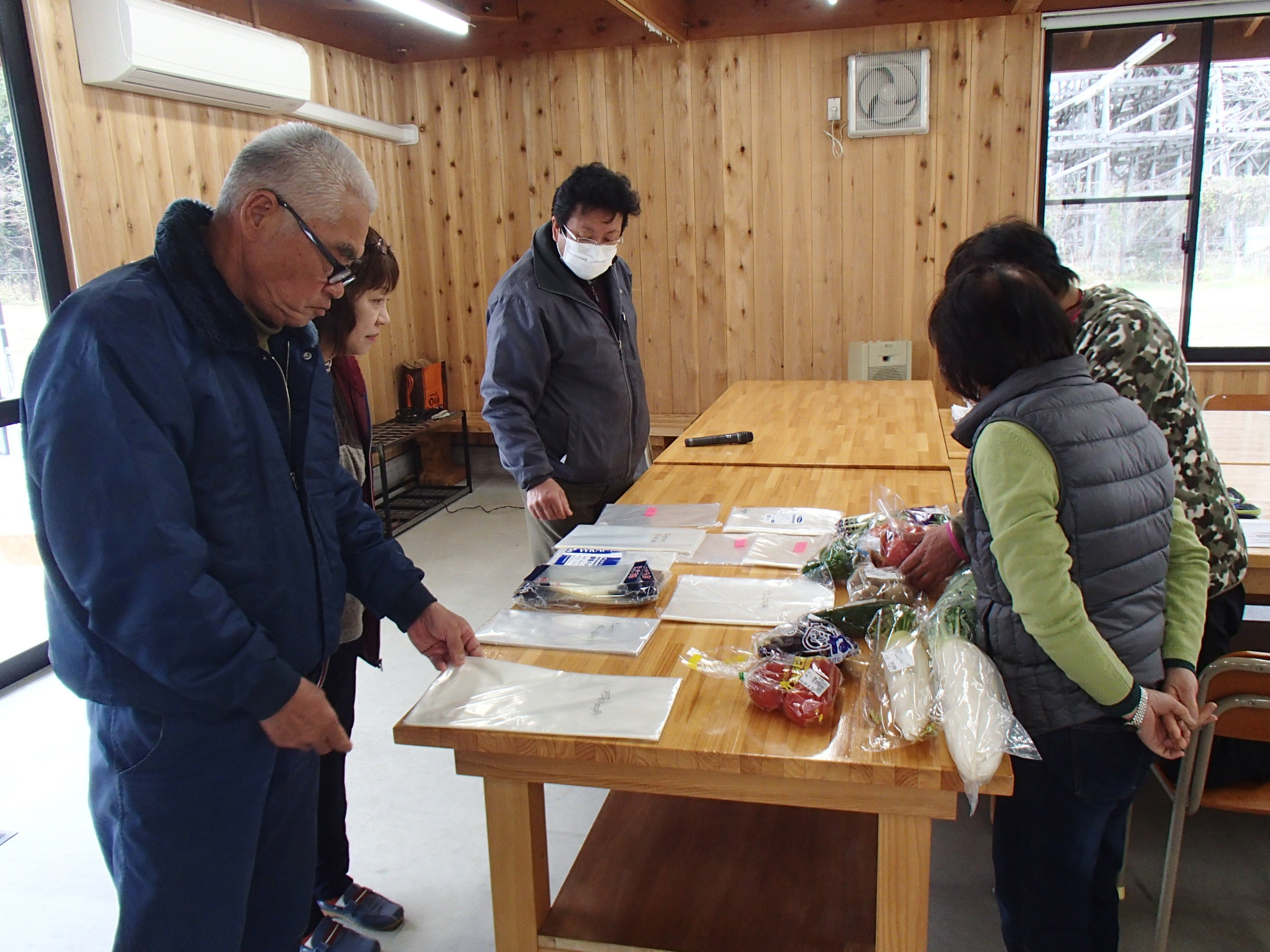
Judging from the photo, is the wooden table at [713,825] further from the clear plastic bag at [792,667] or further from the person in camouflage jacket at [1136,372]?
the person in camouflage jacket at [1136,372]

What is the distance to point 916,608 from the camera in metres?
1.62

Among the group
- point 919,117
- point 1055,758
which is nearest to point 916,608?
point 1055,758

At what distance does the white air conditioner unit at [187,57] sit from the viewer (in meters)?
3.49

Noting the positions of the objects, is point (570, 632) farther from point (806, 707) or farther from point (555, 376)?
point (555, 376)

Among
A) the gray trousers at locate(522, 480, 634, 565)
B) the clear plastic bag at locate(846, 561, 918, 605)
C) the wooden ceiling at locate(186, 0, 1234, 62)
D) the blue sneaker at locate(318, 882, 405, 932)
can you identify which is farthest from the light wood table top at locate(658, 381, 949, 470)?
the wooden ceiling at locate(186, 0, 1234, 62)

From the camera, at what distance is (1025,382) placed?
1.33 m

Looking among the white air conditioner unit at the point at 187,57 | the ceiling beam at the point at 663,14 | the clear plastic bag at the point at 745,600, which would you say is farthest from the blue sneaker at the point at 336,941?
the ceiling beam at the point at 663,14

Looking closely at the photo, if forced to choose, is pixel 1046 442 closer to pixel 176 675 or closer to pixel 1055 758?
pixel 1055 758

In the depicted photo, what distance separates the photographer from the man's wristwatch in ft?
4.44

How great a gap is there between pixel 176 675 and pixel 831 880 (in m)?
1.18

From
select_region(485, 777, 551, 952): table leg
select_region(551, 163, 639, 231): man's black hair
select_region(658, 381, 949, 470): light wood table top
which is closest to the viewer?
select_region(485, 777, 551, 952): table leg

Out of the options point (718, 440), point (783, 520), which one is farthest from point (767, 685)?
point (718, 440)

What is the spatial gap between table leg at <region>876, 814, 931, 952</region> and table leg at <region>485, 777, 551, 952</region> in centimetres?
52

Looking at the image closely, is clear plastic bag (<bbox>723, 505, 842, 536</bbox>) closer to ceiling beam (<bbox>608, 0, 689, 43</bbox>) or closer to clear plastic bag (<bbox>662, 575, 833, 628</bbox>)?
clear plastic bag (<bbox>662, 575, 833, 628</bbox>)
